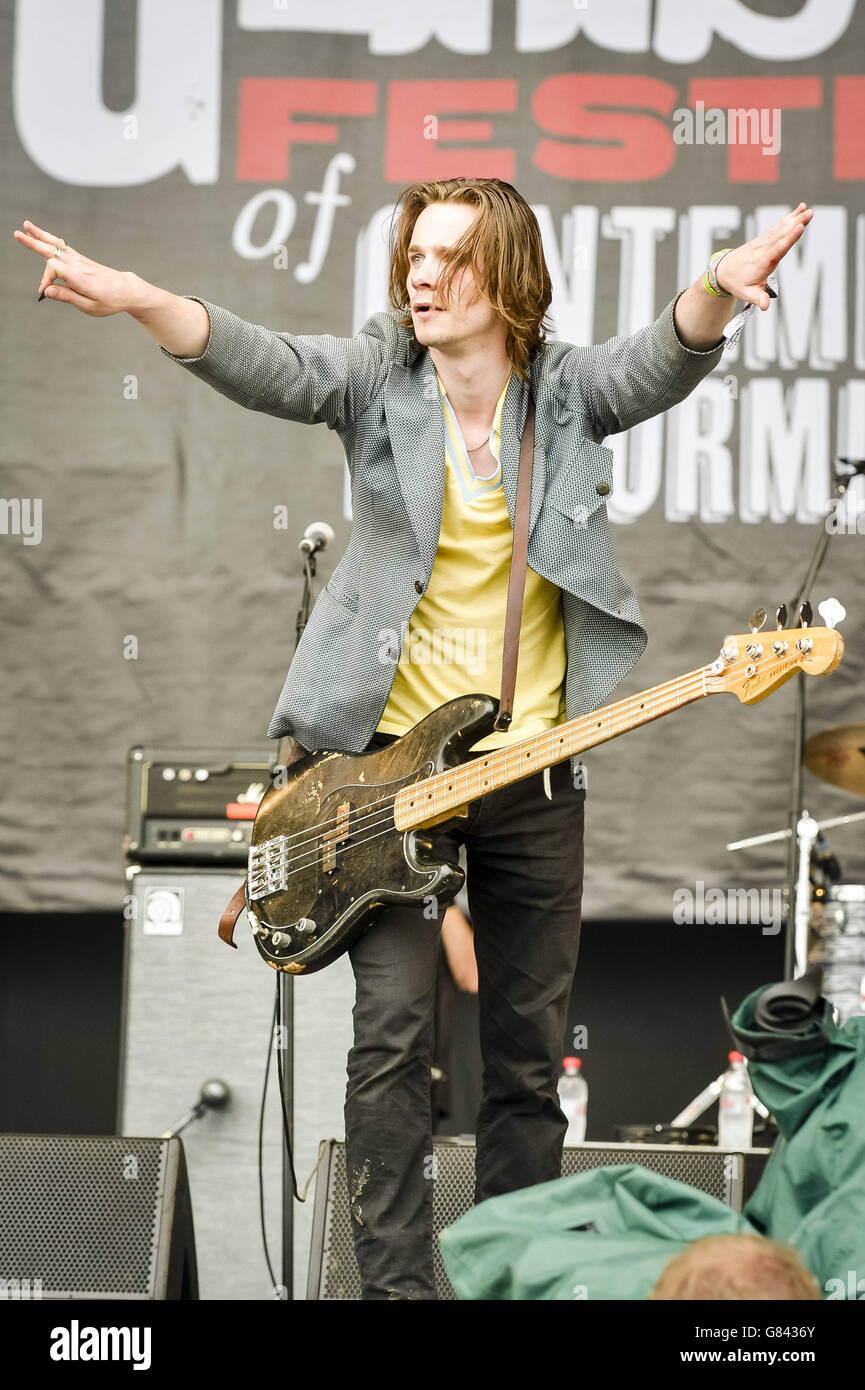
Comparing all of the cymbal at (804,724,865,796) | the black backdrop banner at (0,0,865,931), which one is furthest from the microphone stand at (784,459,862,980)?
the black backdrop banner at (0,0,865,931)

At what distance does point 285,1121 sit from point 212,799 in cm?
104

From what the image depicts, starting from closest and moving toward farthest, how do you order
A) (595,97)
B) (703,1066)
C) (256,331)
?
1. (256,331)
2. (595,97)
3. (703,1066)

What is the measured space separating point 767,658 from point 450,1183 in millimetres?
1099

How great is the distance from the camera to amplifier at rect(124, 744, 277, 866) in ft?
12.0

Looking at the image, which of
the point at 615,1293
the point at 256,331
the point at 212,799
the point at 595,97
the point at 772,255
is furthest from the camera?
the point at 595,97

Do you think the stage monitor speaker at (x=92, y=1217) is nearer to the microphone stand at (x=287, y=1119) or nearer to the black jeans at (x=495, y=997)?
the microphone stand at (x=287, y=1119)

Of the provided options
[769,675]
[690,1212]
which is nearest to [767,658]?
[769,675]

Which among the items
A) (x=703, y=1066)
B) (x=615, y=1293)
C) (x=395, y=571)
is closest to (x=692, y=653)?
(x=703, y=1066)

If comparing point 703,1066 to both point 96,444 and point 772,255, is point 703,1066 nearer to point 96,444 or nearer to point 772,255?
point 96,444

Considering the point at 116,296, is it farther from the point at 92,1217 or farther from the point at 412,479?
the point at 92,1217

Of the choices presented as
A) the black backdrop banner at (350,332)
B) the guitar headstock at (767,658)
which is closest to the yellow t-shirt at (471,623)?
the guitar headstock at (767,658)

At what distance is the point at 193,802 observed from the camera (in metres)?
3.68

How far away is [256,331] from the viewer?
2.34 metres

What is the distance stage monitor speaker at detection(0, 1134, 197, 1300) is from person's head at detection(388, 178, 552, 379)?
5.03 feet
